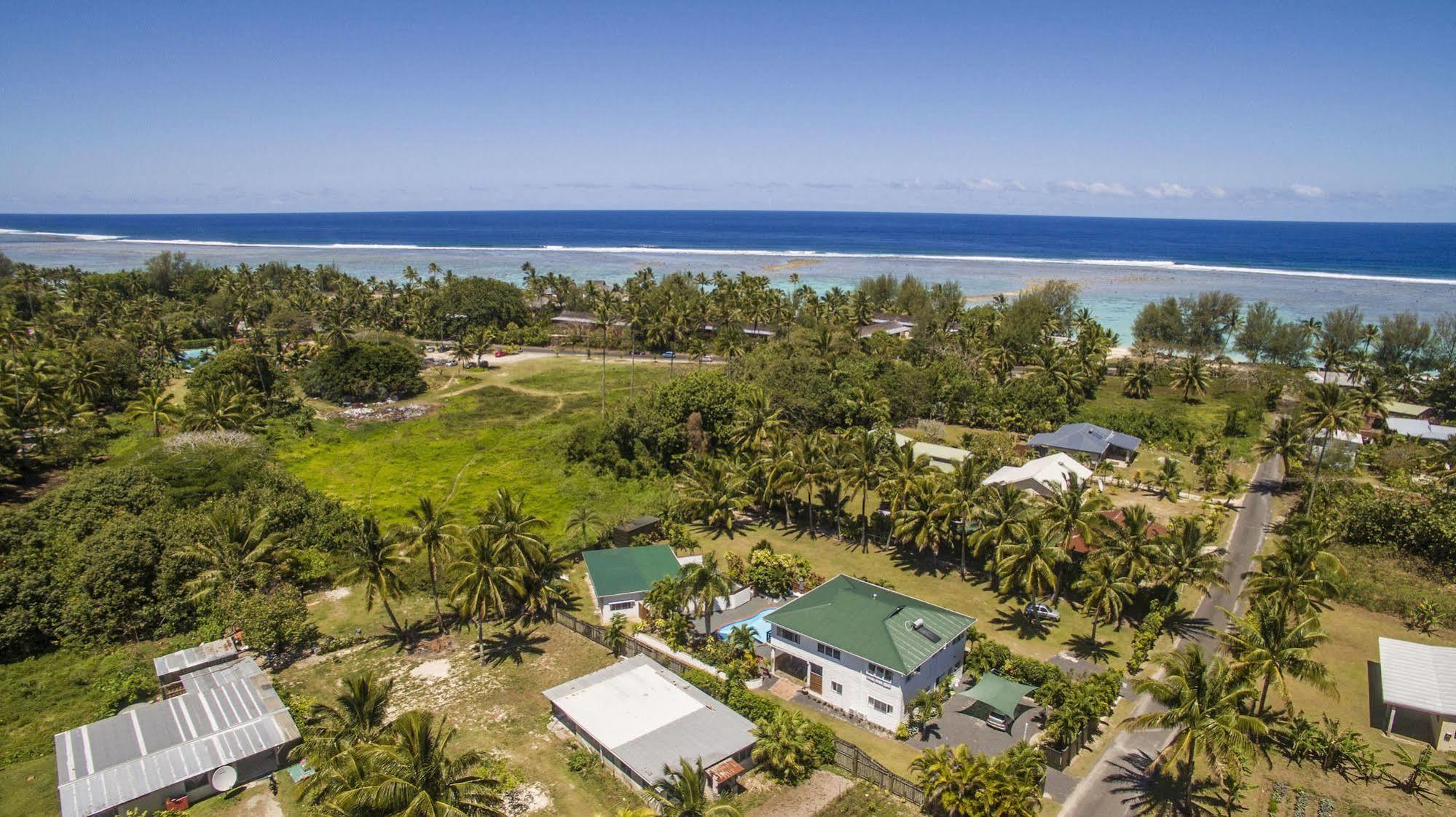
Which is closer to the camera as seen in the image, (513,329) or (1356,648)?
(1356,648)

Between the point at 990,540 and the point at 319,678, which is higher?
the point at 990,540

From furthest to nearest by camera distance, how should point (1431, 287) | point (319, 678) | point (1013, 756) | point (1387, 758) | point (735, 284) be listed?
1. point (1431, 287)
2. point (735, 284)
3. point (319, 678)
4. point (1387, 758)
5. point (1013, 756)

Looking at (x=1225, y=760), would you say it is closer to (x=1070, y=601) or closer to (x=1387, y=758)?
(x=1387, y=758)

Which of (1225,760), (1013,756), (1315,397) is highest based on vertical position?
(1315,397)

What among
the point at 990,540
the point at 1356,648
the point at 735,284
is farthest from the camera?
the point at 735,284

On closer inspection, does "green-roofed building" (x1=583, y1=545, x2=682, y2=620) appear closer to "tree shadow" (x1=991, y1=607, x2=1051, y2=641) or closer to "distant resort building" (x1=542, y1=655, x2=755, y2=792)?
"distant resort building" (x1=542, y1=655, x2=755, y2=792)

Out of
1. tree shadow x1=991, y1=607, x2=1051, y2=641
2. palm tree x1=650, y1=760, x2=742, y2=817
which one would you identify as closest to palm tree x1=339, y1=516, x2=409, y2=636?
palm tree x1=650, y1=760, x2=742, y2=817

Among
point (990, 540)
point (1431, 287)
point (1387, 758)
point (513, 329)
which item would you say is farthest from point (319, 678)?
point (1431, 287)

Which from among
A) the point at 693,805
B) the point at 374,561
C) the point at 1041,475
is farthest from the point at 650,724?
the point at 1041,475
